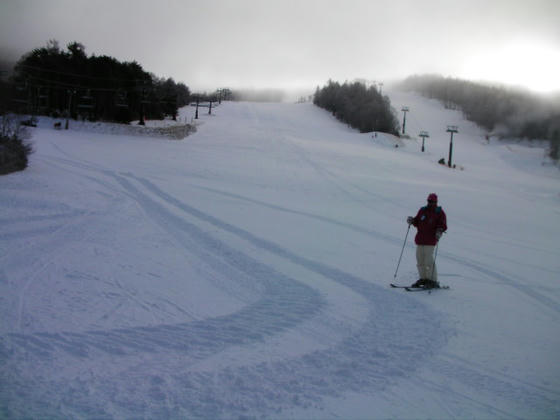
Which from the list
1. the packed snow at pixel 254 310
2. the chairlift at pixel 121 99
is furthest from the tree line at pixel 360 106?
the packed snow at pixel 254 310

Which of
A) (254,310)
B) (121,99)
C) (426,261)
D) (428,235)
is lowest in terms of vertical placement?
(254,310)

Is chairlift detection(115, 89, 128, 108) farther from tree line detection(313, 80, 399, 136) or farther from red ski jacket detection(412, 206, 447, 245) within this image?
red ski jacket detection(412, 206, 447, 245)

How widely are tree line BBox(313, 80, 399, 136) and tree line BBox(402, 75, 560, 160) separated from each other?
17337mm

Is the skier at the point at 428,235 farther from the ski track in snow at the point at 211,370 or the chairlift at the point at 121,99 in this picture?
the chairlift at the point at 121,99

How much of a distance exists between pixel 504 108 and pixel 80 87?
6455cm

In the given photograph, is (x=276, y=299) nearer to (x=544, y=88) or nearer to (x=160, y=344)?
(x=160, y=344)

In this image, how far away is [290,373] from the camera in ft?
15.0

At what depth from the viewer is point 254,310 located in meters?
6.55

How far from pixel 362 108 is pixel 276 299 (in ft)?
228

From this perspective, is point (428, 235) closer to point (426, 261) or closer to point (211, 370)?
point (426, 261)

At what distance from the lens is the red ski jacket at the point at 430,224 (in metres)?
8.27

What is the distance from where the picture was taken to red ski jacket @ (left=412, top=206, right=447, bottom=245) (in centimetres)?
827

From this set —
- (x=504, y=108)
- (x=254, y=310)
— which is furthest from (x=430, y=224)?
(x=504, y=108)

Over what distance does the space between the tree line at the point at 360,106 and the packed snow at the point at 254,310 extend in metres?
51.3
